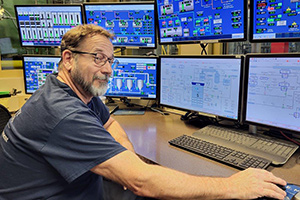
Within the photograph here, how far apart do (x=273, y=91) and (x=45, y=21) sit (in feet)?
5.74

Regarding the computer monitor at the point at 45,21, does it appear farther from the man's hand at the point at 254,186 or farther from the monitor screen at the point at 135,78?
the man's hand at the point at 254,186

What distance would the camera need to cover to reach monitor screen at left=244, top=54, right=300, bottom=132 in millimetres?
1070

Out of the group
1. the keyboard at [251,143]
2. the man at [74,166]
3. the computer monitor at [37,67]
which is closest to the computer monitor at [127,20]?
the computer monitor at [37,67]

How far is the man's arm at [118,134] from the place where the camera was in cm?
119

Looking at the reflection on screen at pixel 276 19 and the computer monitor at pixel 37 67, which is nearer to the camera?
the reflection on screen at pixel 276 19

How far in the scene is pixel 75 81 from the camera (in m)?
1.07

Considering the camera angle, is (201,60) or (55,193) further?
(201,60)

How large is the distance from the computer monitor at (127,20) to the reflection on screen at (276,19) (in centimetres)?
79

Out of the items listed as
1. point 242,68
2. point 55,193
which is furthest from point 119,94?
point 55,193

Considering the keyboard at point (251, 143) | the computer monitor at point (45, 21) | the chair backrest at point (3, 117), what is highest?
the computer monitor at point (45, 21)

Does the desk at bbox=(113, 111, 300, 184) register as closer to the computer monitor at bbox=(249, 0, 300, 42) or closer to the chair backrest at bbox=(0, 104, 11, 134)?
the computer monitor at bbox=(249, 0, 300, 42)

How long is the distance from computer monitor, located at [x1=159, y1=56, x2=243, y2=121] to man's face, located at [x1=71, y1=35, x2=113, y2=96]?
563 millimetres

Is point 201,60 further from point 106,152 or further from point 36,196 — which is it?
point 36,196

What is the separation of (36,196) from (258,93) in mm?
1051
